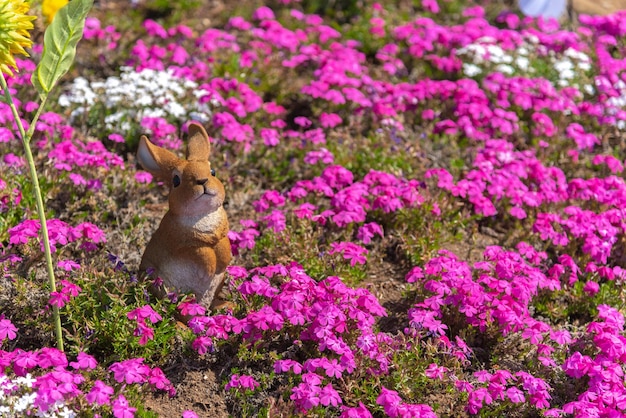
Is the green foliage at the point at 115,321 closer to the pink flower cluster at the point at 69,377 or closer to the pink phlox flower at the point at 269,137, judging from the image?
the pink flower cluster at the point at 69,377

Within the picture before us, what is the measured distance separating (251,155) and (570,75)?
3.31 m

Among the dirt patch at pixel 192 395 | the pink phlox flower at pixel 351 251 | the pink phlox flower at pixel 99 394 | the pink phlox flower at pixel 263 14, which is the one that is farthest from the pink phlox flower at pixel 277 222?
the pink phlox flower at pixel 263 14

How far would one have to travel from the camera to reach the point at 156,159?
14.4 ft

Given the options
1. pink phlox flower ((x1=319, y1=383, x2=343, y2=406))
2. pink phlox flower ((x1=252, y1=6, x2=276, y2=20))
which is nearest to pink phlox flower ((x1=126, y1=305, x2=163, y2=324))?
pink phlox flower ((x1=319, y1=383, x2=343, y2=406))

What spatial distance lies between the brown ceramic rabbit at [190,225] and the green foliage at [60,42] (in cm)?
67

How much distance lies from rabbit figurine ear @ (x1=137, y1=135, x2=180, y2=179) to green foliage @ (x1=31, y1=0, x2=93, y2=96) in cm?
67

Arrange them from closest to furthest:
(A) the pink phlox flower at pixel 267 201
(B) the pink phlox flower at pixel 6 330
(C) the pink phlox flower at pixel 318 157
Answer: (B) the pink phlox flower at pixel 6 330, (A) the pink phlox flower at pixel 267 201, (C) the pink phlox flower at pixel 318 157

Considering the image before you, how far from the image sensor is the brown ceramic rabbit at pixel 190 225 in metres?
4.27

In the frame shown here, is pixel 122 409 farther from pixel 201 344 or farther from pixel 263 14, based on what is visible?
pixel 263 14

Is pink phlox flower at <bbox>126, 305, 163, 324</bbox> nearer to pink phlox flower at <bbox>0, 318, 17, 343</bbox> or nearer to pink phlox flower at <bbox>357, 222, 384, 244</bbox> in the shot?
pink phlox flower at <bbox>0, 318, 17, 343</bbox>

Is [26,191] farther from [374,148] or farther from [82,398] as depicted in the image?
[374,148]

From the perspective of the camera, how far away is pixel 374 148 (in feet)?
22.2

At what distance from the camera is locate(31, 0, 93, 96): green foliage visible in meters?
3.72

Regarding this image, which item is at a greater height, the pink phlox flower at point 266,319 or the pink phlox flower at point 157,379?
the pink phlox flower at point 266,319
